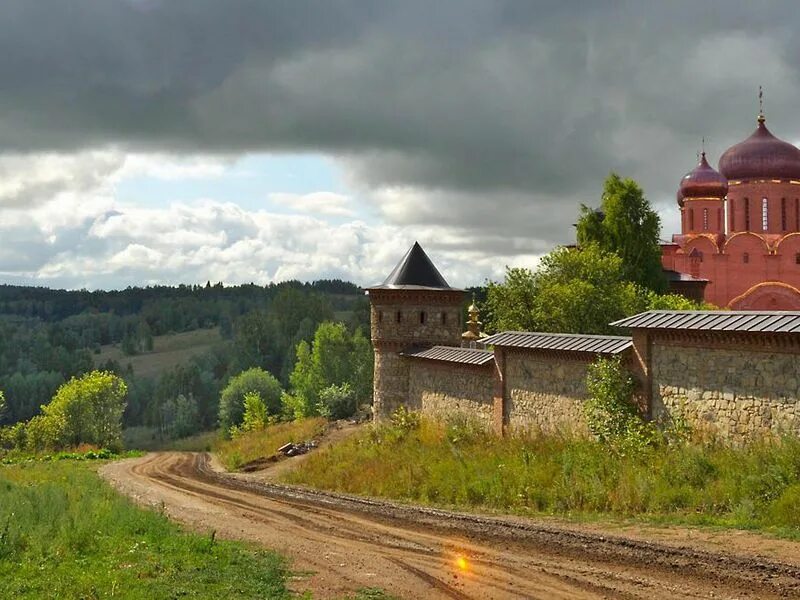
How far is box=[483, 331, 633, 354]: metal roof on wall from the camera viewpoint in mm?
17844

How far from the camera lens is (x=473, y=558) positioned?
35.1 ft

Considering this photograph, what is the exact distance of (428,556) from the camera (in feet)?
36.2

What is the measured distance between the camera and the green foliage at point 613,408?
648 inches

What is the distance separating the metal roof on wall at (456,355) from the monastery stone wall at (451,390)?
205 mm

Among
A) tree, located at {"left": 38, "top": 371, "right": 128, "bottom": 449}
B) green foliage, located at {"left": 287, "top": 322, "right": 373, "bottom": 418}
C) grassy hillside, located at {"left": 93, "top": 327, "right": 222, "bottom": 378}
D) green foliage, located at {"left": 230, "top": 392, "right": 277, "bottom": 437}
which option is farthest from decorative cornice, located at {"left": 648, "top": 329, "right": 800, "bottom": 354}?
grassy hillside, located at {"left": 93, "top": 327, "right": 222, "bottom": 378}

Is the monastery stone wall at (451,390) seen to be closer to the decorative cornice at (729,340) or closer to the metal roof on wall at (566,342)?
the metal roof on wall at (566,342)

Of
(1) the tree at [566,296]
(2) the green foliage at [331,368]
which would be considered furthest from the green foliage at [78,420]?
(1) the tree at [566,296]

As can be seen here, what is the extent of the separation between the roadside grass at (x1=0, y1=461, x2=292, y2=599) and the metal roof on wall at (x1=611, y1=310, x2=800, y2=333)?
8846mm

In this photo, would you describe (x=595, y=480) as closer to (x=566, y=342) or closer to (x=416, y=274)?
(x=566, y=342)

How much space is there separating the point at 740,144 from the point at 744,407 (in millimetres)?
42559

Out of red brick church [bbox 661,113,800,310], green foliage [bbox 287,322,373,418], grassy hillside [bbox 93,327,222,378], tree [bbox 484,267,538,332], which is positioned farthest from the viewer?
grassy hillside [bbox 93,327,222,378]

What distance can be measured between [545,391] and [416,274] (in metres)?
11.7

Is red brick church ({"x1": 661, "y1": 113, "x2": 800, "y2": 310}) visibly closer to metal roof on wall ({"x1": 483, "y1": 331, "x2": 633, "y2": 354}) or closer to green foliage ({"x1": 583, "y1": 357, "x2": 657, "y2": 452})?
metal roof on wall ({"x1": 483, "y1": 331, "x2": 633, "y2": 354})

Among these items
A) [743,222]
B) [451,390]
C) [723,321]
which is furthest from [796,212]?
[723,321]
